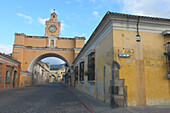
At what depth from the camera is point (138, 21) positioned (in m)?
7.45

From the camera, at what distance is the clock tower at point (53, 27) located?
31.2 metres

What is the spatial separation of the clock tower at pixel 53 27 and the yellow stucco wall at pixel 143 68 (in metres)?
25.2

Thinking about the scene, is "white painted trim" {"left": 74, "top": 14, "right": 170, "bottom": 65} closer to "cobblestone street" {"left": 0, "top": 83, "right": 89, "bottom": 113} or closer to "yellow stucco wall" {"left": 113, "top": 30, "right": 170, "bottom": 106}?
"yellow stucco wall" {"left": 113, "top": 30, "right": 170, "bottom": 106}

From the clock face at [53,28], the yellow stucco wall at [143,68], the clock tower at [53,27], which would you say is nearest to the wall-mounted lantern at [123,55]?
the yellow stucco wall at [143,68]

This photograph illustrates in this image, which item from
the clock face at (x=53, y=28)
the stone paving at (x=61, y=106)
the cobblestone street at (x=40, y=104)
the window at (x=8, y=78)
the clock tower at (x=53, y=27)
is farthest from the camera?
the clock face at (x=53, y=28)

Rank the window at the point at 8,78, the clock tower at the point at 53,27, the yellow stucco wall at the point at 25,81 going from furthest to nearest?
the clock tower at the point at 53,27 → the yellow stucco wall at the point at 25,81 → the window at the point at 8,78

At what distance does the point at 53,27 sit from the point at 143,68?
88.3ft

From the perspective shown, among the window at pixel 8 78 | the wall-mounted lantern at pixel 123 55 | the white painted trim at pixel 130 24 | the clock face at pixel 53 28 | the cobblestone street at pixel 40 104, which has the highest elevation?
the clock face at pixel 53 28

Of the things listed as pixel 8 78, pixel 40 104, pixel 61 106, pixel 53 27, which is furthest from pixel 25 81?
pixel 61 106

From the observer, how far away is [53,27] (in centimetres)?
3161

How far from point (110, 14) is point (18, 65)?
66.0 feet

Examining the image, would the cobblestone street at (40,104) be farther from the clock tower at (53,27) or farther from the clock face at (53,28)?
the clock face at (53,28)

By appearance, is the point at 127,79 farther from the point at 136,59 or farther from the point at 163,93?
the point at 163,93

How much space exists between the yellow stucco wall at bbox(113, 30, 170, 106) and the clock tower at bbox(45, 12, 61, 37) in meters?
25.2
